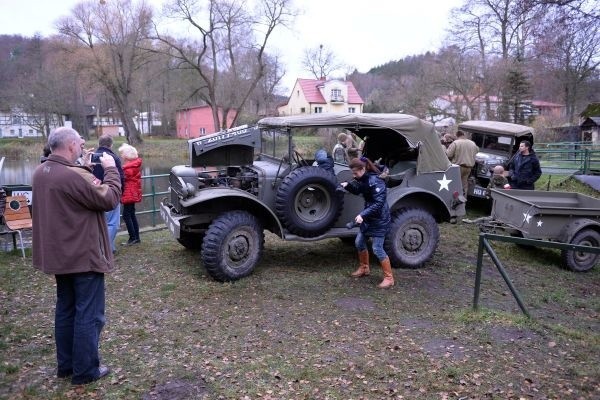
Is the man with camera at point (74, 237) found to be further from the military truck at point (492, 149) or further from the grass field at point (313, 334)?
the military truck at point (492, 149)

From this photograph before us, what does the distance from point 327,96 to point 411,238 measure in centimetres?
4902

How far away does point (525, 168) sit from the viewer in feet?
32.5

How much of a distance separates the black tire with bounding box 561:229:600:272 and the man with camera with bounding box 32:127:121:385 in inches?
272

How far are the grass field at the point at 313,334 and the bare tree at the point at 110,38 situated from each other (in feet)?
106

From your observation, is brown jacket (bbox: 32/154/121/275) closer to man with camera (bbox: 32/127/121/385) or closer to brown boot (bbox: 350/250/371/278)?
man with camera (bbox: 32/127/121/385)

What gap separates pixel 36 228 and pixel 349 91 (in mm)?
53615

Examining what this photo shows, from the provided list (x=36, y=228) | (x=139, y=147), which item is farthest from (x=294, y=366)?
(x=139, y=147)

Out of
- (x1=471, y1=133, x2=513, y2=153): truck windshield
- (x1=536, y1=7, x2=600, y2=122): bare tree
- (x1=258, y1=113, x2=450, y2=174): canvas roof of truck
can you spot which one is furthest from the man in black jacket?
(x1=536, y1=7, x2=600, y2=122): bare tree

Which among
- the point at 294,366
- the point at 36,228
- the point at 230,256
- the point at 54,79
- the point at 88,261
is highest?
the point at 54,79

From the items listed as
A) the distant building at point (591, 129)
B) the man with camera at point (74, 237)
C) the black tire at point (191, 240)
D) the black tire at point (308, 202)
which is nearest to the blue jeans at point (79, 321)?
the man with camera at point (74, 237)

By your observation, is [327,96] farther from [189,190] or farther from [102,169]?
[102,169]

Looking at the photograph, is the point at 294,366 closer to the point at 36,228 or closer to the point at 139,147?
the point at 36,228

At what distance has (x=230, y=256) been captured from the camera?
21.1ft

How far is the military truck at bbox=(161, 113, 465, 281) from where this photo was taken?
21.2ft
